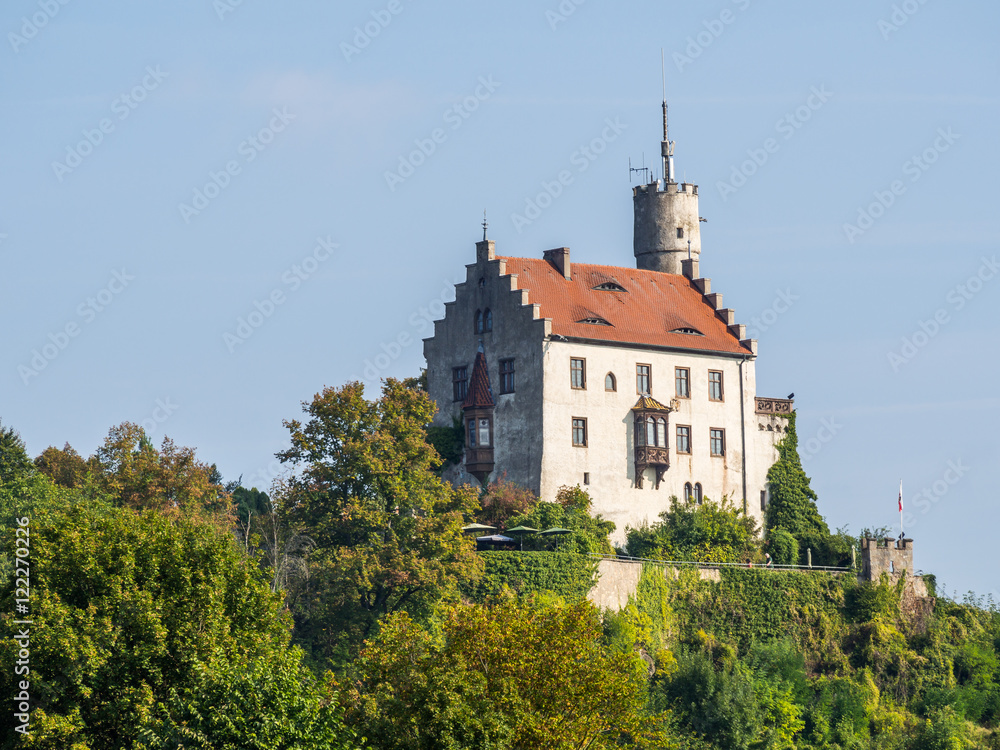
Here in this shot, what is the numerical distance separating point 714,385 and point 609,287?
6.18 metres

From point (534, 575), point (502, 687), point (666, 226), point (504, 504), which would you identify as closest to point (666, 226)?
point (666, 226)

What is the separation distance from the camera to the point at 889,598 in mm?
82438

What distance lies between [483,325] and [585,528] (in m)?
10.9

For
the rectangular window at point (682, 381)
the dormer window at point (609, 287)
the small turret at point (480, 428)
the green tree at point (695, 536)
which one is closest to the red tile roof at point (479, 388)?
the small turret at point (480, 428)

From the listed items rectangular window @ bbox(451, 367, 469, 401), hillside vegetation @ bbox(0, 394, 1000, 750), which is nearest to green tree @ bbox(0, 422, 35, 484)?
hillside vegetation @ bbox(0, 394, 1000, 750)

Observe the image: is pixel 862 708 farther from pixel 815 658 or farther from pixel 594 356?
pixel 594 356

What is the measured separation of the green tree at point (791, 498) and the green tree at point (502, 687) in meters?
32.8

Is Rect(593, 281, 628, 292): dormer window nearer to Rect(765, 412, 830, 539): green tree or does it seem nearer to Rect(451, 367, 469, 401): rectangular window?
Rect(451, 367, 469, 401): rectangular window

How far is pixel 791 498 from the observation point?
85.8 metres

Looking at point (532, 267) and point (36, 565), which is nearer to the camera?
point (36, 565)

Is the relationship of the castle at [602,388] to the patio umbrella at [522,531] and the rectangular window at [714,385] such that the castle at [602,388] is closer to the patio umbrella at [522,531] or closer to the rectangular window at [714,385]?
the rectangular window at [714,385]

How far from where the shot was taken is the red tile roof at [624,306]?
81.9m

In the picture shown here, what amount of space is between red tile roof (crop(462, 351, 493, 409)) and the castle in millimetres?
59

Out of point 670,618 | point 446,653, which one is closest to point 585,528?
point 670,618
